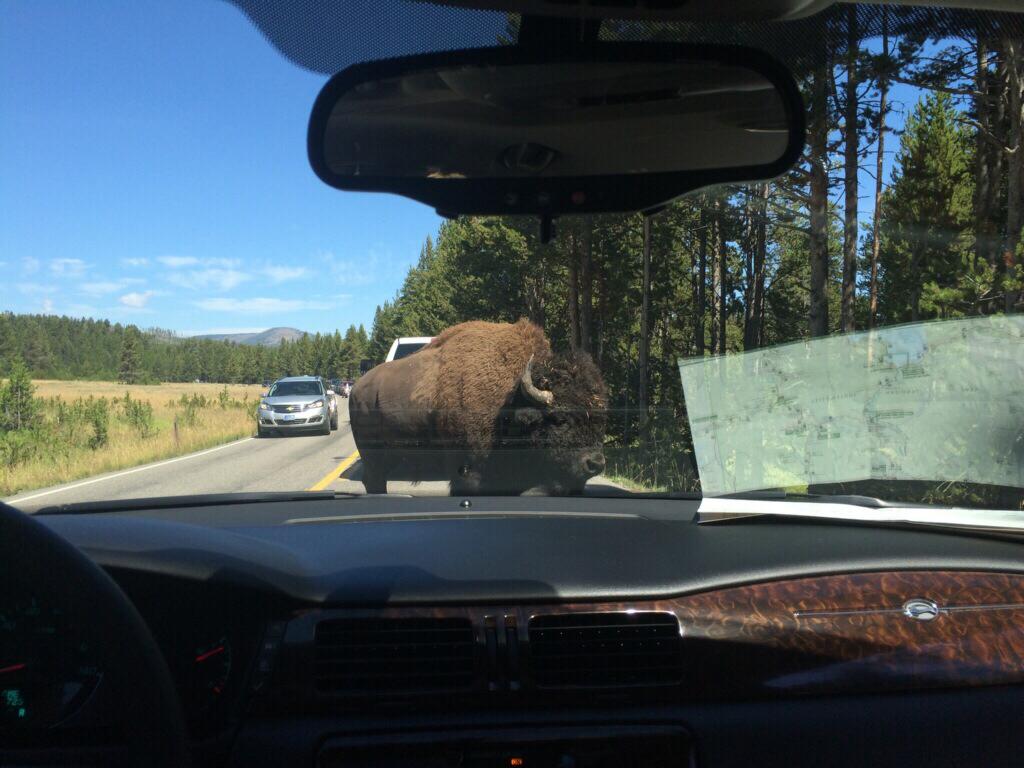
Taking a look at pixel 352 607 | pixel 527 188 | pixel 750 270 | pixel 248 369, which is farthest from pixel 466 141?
pixel 248 369

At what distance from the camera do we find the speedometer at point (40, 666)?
60.1 inches

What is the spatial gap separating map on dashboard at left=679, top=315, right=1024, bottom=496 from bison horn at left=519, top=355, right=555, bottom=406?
8.08 ft

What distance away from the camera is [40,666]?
1.77 meters

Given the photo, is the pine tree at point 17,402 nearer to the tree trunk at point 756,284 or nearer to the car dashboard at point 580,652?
the car dashboard at point 580,652

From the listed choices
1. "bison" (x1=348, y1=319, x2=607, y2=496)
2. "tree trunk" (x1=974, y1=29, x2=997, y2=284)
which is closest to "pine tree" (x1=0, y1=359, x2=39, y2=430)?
"bison" (x1=348, y1=319, x2=607, y2=496)

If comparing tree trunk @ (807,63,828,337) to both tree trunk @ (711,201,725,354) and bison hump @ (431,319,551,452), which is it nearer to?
tree trunk @ (711,201,725,354)

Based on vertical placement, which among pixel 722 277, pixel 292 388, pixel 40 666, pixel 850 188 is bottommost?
pixel 40 666

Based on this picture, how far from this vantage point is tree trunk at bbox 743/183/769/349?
9703mm

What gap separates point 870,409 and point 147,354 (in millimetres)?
9434

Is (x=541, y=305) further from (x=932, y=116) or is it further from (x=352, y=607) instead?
(x=352, y=607)

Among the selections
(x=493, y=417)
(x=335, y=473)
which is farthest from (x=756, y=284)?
(x=335, y=473)

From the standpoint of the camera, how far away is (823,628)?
270 centimetres

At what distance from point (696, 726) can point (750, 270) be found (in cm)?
997

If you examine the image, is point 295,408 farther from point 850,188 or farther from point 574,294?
point 850,188
